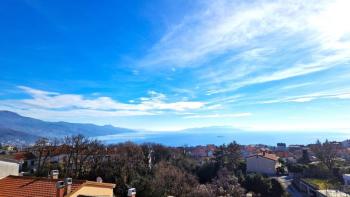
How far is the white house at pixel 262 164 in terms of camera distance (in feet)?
179

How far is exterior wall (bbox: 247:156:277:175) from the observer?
5450 centimetres

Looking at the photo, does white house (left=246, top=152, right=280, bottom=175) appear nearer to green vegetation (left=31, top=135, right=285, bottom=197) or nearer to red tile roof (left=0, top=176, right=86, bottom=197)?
green vegetation (left=31, top=135, right=285, bottom=197)

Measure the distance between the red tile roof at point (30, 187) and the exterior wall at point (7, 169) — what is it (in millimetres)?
1842

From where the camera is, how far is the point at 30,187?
16.6 metres

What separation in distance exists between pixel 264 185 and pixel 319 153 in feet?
54.8

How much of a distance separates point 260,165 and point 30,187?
44354mm

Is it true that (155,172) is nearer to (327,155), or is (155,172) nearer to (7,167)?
(7,167)

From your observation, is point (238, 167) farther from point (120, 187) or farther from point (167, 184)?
point (120, 187)

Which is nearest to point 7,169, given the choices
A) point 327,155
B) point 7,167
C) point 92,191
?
point 7,167

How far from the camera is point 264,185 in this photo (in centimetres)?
→ 4112

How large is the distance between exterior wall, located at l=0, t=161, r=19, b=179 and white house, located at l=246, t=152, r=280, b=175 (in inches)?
1582

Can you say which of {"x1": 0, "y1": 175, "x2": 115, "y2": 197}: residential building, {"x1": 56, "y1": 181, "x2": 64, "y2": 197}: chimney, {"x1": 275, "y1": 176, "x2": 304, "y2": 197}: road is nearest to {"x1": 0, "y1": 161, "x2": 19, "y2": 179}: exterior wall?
{"x1": 0, "y1": 175, "x2": 115, "y2": 197}: residential building

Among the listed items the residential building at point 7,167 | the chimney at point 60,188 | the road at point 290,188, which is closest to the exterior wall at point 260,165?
the road at point 290,188

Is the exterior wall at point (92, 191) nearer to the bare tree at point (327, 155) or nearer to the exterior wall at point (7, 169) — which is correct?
the exterior wall at point (7, 169)
